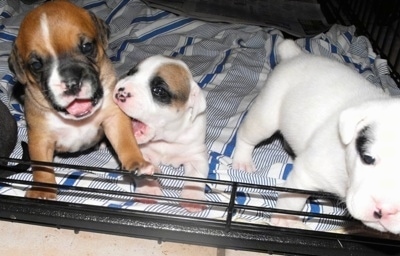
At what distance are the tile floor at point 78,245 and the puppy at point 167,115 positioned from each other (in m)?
0.18

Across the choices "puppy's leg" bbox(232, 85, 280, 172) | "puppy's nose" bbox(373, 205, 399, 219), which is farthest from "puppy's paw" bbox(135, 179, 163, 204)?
"puppy's nose" bbox(373, 205, 399, 219)

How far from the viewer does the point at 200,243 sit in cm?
176

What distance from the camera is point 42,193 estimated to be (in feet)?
6.06

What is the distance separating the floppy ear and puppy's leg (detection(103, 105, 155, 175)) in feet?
2.04

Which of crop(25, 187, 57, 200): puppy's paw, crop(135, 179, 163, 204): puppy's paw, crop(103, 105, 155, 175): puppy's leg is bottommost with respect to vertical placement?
crop(135, 179, 163, 204): puppy's paw

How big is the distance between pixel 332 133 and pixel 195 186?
53cm

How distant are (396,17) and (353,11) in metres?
0.35

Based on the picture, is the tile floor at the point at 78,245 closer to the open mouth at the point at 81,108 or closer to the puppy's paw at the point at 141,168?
the puppy's paw at the point at 141,168

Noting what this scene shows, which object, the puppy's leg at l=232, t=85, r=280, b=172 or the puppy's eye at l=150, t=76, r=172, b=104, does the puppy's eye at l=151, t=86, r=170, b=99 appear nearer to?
the puppy's eye at l=150, t=76, r=172, b=104

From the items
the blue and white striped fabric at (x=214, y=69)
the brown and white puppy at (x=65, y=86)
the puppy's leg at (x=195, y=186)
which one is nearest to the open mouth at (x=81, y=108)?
the brown and white puppy at (x=65, y=86)

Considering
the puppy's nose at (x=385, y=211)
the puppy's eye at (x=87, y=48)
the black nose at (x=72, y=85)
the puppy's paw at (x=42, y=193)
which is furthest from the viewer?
the puppy's paw at (x=42, y=193)

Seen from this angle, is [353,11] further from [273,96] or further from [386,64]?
[273,96]

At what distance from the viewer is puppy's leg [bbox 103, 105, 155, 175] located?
181 centimetres

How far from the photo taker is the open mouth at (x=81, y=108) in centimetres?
173
